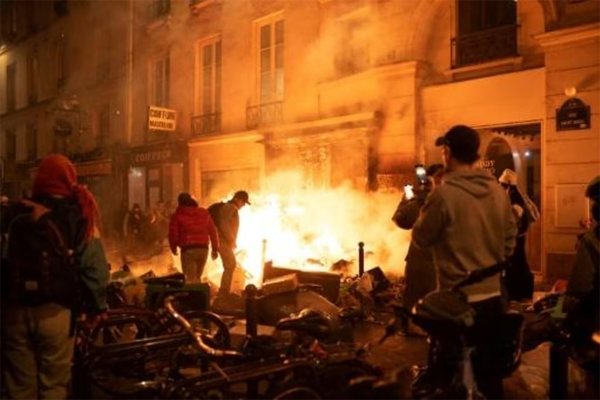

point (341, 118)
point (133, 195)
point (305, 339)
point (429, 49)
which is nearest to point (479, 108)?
point (429, 49)

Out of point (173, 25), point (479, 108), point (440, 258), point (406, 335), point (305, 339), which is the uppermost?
point (173, 25)

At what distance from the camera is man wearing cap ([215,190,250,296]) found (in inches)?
374

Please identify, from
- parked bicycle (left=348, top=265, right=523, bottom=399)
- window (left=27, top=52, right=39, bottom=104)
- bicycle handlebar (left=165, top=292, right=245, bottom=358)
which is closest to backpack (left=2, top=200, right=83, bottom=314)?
bicycle handlebar (left=165, top=292, right=245, bottom=358)

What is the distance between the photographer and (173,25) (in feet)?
63.3

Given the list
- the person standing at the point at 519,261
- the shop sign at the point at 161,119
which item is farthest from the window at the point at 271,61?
the person standing at the point at 519,261

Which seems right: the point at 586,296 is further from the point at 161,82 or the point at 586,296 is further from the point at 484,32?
the point at 161,82

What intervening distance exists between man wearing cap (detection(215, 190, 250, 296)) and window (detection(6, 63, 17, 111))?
2562 centimetres

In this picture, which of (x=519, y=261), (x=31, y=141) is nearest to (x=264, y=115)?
(x=519, y=261)

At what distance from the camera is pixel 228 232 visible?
374 inches

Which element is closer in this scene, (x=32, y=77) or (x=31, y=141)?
(x=32, y=77)

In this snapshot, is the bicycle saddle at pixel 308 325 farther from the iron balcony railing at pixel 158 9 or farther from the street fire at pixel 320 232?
the iron balcony railing at pixel 158 9

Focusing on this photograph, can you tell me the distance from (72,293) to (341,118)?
397 inches

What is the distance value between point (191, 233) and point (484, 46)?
653 centimetres

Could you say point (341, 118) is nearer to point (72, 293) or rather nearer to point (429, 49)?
point (429, 49)
